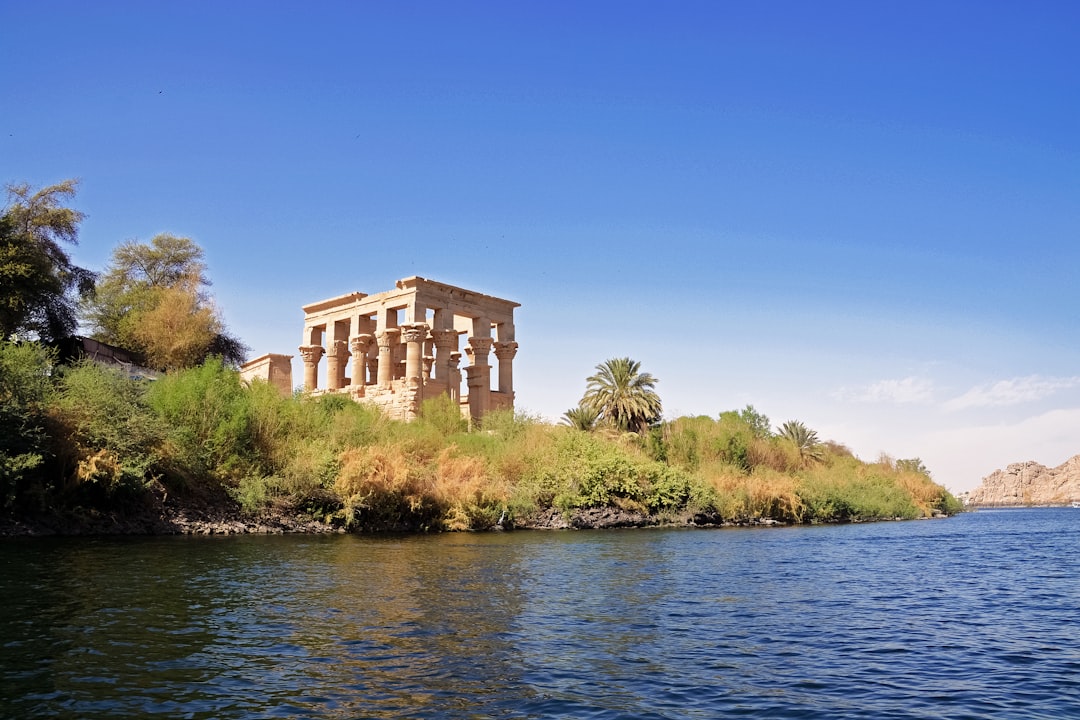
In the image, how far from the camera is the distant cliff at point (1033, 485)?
173m

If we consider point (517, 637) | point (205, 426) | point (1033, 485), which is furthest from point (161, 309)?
point (1033, 485)

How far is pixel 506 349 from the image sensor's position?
4938 cm

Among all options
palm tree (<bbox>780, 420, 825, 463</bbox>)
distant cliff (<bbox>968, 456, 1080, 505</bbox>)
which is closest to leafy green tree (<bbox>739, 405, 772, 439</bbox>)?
palm tree (<bbox>780, 420, 825, 463</bbox>)

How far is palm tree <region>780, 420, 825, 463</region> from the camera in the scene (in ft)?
181

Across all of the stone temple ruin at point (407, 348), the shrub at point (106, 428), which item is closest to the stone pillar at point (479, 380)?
the stone temple ruin at point (407, 348)

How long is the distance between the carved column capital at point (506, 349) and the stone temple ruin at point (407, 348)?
6 cm

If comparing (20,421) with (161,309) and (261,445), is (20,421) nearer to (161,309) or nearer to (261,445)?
(261,445)

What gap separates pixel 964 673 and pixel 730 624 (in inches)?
133

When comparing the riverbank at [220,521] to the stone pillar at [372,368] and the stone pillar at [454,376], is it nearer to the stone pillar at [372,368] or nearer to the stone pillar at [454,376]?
the stone pillar at [454,376]

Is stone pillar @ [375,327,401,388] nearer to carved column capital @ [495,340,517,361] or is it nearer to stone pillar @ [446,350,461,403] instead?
stone pillar @ [446,350,461,403]

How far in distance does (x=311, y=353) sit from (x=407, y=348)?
9792mm

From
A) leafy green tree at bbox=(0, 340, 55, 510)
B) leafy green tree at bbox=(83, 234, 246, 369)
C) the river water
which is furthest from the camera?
leafy green tree at bbox=(83, 234, 246, 369)

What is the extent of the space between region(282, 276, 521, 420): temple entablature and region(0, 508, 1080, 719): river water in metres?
24.2

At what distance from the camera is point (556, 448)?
37156 mm
